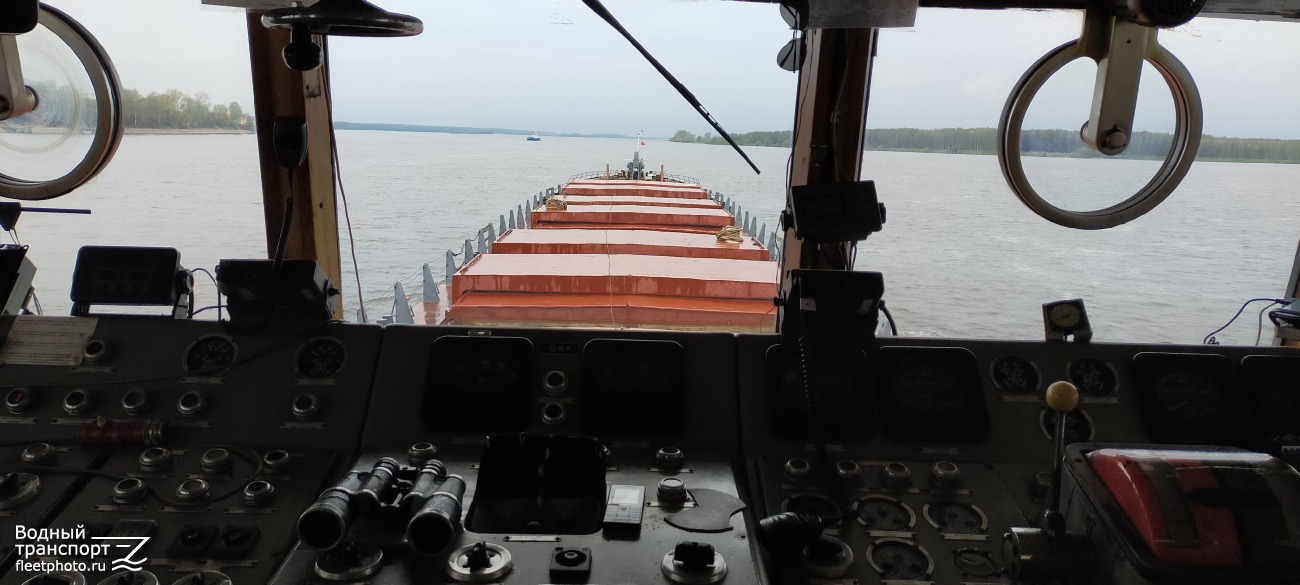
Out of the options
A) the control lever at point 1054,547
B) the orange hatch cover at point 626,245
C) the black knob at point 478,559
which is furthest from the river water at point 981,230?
the orange hatch cover at point 626,245

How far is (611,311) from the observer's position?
169 inches

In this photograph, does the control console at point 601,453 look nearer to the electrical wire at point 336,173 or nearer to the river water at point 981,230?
the river water at point 981,230

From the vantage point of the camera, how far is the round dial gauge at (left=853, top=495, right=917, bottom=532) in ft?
4.12

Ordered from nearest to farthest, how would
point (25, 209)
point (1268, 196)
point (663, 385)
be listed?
point (663, 385) → point (25, 209) → point (1268, 196)

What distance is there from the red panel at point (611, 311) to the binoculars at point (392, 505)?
9.33 ft

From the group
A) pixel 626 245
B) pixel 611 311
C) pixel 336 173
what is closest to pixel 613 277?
pixel 611 311

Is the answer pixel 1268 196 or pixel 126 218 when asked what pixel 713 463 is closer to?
pixel 126 218

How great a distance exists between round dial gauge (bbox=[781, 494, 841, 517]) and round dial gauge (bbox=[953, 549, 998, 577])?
0.21m

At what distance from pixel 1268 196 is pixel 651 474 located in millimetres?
2519

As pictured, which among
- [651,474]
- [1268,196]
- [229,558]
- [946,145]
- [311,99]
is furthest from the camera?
[1268,196]

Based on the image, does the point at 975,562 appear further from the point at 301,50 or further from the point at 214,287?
the point at 214,287

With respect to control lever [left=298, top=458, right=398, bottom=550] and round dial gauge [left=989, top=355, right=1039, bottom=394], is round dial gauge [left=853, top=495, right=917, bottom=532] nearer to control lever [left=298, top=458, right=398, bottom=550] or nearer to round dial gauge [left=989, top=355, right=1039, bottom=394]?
round dial gauge [left=989, top=355, right=1039, bottom=394]

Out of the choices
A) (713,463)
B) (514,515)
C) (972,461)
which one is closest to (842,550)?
(713,463)

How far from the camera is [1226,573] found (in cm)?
74
